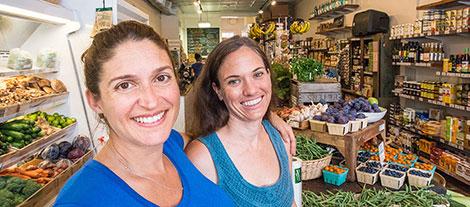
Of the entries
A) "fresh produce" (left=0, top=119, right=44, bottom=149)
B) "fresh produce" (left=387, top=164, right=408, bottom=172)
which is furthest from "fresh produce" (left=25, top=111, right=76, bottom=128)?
"fresh produce" (left=387, top=164, right=408, bottom=172)

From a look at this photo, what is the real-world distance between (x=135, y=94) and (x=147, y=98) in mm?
34

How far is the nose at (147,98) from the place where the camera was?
1.06 m

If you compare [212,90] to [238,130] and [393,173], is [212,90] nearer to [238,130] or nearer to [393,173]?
[238,130]

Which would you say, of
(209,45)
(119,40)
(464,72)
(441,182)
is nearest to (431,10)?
(464,72)

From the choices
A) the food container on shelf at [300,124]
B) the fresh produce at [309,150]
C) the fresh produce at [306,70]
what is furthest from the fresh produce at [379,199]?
the fresh produce at [306,70]

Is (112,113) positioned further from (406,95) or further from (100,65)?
(406,95)

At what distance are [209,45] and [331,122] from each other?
1898cm

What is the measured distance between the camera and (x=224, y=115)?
1794 mm

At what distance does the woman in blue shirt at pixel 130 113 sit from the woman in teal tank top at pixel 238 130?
0.44 meters

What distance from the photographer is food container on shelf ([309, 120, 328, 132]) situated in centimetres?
296

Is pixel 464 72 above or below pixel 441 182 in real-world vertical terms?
above

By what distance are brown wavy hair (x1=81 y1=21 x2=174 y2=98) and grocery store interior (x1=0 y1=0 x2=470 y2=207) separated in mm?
218

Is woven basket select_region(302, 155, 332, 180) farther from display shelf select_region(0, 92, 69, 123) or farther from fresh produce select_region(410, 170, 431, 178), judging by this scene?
display shelf select_region(0, 92, 69, 123)

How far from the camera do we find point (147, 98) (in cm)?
106
